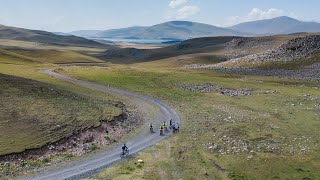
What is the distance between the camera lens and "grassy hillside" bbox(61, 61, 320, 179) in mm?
50375

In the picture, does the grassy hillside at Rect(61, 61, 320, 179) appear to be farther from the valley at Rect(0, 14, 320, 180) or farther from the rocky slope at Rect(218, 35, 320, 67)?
the rocky slope at Rect(218, 35, 320, 67)

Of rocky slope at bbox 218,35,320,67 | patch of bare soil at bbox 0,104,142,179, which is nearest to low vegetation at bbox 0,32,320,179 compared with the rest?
patch of bare soil at bbox 0,104,142,179

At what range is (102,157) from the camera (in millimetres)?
56188

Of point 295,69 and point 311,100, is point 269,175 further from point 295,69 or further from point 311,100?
point 295,69

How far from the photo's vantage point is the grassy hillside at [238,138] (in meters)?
50.4

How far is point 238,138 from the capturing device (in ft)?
207

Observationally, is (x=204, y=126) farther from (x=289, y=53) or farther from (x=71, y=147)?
(x=289, y=53)

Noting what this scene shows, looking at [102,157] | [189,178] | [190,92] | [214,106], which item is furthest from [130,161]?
[190,92]

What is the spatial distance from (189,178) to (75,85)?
7183cm

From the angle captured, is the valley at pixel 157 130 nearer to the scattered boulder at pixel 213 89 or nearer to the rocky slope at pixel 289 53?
the scattered boulder at pixel 213 89

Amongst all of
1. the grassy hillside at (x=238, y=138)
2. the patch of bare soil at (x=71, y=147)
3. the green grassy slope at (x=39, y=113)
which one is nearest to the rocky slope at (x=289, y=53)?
the grassy hillside at (x=238, y=138)

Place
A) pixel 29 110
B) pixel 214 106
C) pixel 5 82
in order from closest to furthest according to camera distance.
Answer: pixel 29 110 → pixel 5 82 → pixel 214 106

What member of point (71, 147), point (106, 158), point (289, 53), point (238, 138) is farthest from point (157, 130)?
point (289, 53)

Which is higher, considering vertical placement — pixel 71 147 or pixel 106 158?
pixel 71 147
